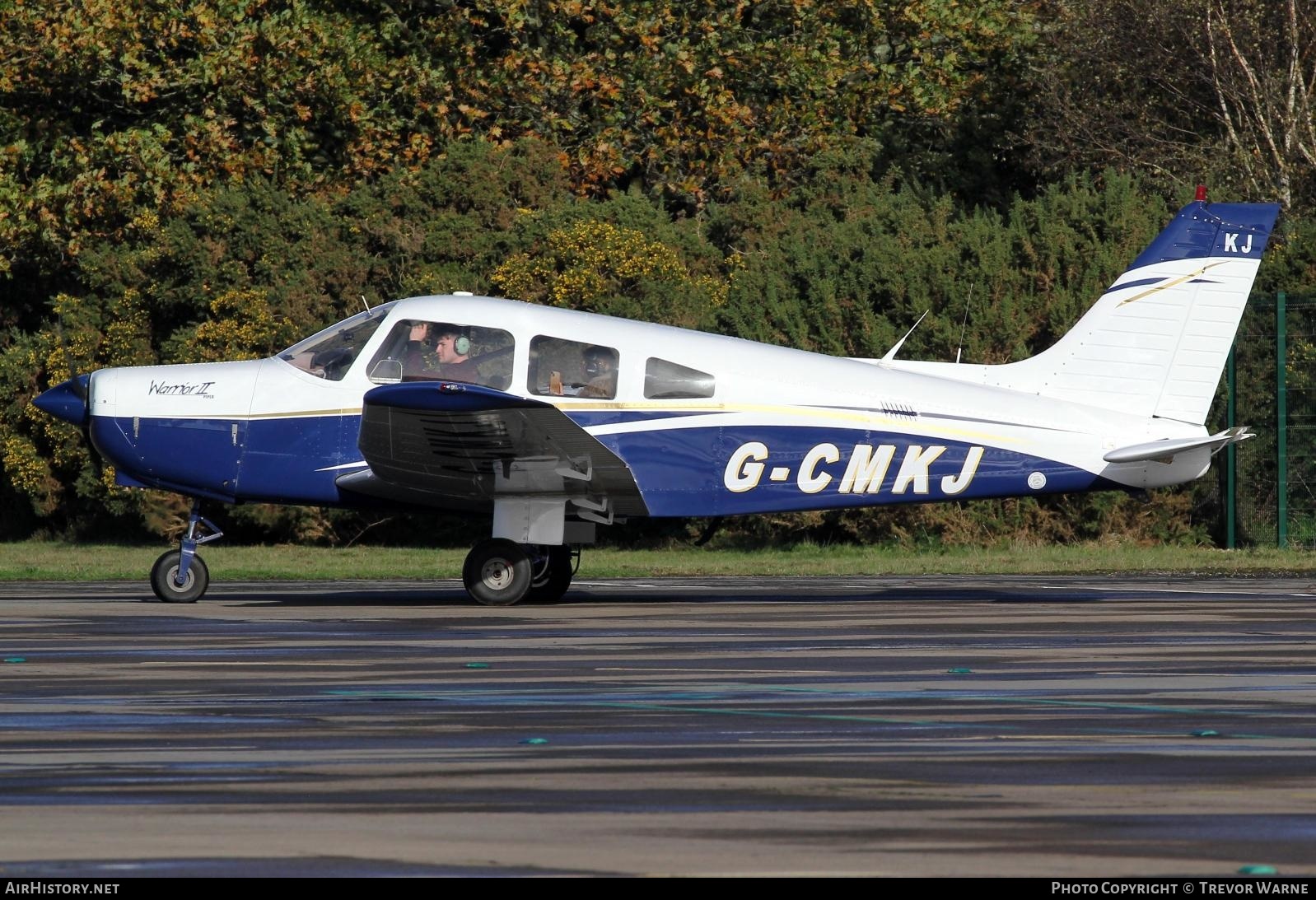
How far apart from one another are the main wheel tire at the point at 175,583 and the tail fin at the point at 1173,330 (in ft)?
22.3

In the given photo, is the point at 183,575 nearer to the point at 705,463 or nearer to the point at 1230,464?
the point at 705,463

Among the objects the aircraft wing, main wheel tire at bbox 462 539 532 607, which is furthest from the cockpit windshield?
main wheel tire at bbox 462 539 532 607

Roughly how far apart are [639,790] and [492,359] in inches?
337

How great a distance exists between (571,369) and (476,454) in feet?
3.28

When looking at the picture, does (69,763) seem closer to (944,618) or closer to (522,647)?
(522,647)

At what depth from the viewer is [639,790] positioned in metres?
6.77

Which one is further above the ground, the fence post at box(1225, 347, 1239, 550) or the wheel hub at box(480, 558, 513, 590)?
the fence post at box(1225, 347, 1239, 550)

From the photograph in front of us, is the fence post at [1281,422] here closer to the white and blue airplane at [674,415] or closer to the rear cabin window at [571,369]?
the white and blue airplane at [674,415]

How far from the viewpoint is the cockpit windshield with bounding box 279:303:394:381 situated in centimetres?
1534

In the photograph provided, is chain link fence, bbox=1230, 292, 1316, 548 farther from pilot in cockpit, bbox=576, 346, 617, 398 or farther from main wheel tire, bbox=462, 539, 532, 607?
main wheel tire, bbox=462, 539, 532, 607

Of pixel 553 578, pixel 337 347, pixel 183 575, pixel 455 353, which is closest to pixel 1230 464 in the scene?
pixel 553 578

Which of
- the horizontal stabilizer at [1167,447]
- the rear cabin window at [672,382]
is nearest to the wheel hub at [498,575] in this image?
the rear cabin window at [672,382]

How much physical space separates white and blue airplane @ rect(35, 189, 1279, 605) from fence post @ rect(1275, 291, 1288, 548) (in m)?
6.91
